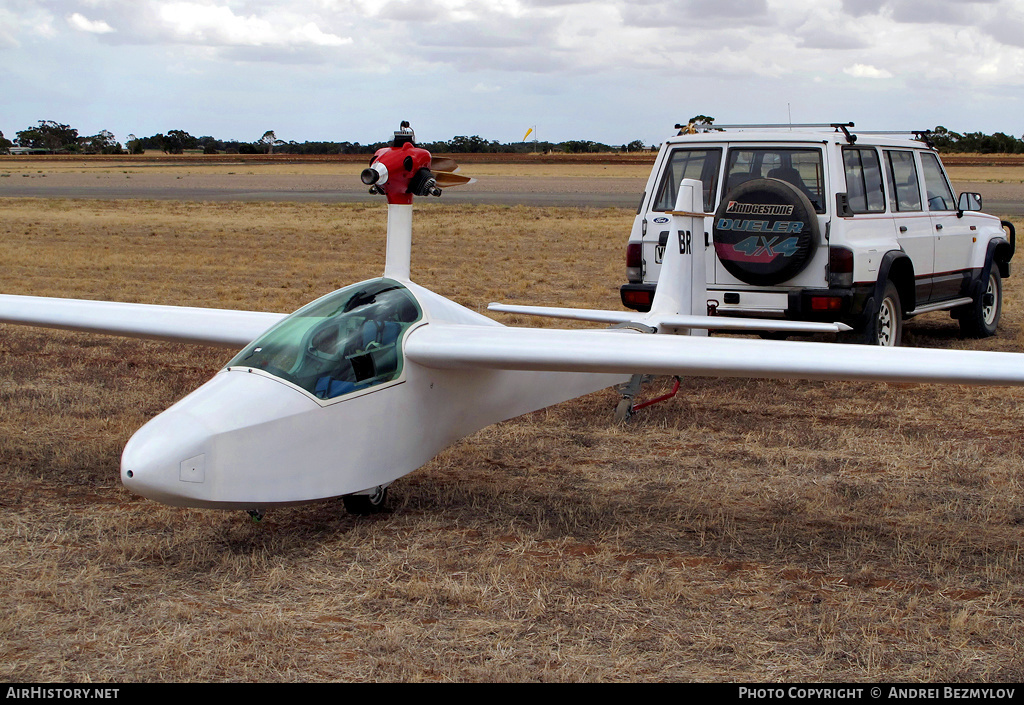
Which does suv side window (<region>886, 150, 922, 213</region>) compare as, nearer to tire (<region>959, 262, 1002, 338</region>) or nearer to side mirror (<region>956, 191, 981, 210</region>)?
side mirror (<region>956, 191, 981, 210</region>)

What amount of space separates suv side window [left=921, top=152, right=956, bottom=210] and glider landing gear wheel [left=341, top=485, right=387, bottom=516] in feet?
24.5

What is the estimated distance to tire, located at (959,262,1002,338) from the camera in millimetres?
11352

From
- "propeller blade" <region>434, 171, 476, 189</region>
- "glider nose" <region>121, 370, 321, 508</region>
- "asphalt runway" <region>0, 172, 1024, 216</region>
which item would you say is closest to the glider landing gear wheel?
"glider nose" <region>121, 370, 321, 508</region>

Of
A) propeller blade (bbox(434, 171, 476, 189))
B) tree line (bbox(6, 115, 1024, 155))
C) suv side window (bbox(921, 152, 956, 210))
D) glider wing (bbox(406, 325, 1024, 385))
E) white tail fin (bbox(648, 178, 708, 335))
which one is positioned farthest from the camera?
tree line (bbox(6, 115, 1024, 155))

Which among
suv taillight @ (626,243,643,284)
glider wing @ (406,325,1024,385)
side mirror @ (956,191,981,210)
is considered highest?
side mirror @ (956,191,981,210)

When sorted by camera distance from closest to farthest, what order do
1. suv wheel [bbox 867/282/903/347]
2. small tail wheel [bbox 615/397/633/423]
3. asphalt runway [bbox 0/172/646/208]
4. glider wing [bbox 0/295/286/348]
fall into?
1. glider wing [bbox 0/295/286/348]
2. small tail wheel [bbox 615/397/633/423]
3. suv wheel [bbox 867/282/903/347]
4. asphalt runway [bbox 0/172/646/208]

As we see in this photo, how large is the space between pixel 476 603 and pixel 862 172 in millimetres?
6764

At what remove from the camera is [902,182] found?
1020cm

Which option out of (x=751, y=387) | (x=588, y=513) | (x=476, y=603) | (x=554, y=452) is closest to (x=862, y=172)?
(x=751, y=387)

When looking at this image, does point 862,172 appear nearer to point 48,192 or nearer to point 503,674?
point 503,674

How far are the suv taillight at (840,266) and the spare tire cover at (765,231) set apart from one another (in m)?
0.19

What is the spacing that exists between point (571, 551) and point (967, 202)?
7.77 m

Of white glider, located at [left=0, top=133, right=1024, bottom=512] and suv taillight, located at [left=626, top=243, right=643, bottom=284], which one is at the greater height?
suv taillight, located at [left=626, top=243, right=643, bottom=284]

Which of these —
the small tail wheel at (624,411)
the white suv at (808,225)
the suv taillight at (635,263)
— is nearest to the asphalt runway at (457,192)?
the white suv at (808,225)
